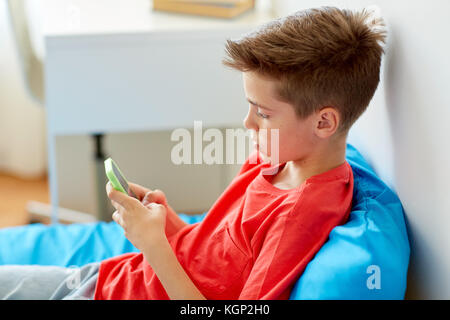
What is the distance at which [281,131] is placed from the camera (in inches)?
33.6

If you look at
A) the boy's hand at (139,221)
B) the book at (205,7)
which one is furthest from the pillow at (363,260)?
the book at (205,7)

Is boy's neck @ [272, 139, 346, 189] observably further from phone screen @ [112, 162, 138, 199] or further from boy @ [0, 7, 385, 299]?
phone screen @ [112, 162, 138, 199]

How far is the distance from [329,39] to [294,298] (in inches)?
13.8

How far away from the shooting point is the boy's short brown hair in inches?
31.4

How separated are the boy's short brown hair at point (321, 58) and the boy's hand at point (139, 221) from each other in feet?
A: 0.87

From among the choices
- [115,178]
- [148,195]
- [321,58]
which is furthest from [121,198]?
[321,58]

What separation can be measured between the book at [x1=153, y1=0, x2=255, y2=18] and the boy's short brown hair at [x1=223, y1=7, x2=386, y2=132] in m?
0.79

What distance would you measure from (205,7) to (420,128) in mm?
969

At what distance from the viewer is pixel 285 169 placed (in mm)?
958

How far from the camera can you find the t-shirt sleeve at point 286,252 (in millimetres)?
794

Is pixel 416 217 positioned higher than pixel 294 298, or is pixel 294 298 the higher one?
pixel 416 217

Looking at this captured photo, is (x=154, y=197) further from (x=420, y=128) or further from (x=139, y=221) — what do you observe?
(x=420, y=128)

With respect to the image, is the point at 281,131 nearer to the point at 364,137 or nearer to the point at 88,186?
the point at 364,137
